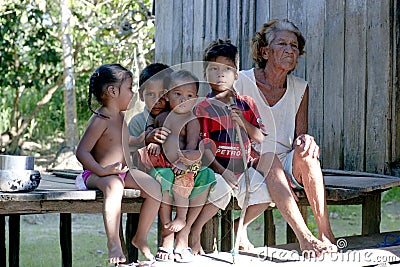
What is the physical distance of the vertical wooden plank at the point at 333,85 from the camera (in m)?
5.14

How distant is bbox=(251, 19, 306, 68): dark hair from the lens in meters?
4.20

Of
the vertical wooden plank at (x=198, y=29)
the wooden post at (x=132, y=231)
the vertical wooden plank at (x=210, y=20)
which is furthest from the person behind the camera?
the vertical wooden plank at (x=198, y=29)

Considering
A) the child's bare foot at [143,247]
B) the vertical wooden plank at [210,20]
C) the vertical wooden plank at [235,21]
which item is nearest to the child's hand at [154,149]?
the child's bare foot at [143,247]

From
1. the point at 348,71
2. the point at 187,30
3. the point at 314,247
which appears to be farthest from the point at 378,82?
the point at 187,30

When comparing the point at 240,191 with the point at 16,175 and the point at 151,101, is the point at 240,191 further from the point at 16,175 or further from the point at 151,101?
the point at 16,175

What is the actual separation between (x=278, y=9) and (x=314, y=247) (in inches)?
108

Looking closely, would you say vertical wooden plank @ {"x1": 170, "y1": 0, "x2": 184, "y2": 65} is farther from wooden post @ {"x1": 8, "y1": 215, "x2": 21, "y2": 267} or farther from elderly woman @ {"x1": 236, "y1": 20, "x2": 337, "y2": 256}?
elderly woman @ {"x1": 236, "y1": 20, "x2": 337, "y2": 256}

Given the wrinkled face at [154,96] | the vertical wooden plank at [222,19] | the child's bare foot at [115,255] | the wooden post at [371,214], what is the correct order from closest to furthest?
the child's bare foot at [115,255], the wrinkled face at [154,96], the wooden post at [371,214], the vertical wooden plank at [222,19]

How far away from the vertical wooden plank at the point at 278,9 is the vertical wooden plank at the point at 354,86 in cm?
72

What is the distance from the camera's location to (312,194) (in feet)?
12.1

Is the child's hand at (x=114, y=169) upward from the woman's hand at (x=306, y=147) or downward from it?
downward

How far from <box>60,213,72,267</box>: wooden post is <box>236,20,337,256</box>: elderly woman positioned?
7.66 feet

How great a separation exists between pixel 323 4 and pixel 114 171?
2548mm

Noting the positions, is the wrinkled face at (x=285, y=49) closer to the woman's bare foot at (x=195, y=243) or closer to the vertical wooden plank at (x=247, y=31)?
the woman's bare foot at (x=195, y=243)
